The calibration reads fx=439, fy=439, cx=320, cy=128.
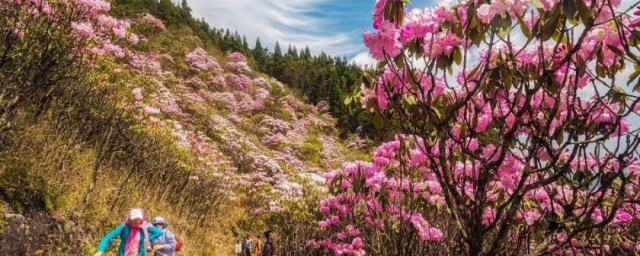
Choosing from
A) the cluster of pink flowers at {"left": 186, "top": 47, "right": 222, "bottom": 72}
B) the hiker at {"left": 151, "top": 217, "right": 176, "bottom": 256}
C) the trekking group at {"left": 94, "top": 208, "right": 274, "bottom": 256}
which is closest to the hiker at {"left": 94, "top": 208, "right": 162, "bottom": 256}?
the trekking group at {"left": 94, "top": 208, "right": 274, "bottom": 256}

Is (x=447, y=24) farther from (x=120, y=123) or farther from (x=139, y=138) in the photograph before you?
(x=139, y=138)

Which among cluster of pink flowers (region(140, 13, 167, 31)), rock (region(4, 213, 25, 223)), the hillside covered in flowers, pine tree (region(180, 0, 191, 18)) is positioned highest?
pine tree (region(180, 0, 191, 18))

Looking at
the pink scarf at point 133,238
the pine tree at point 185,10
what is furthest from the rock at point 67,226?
the pine tree at point 185,10

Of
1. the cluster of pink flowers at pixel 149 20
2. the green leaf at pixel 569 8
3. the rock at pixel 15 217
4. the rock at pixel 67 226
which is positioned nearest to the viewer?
the green leaf at pixel 569 8

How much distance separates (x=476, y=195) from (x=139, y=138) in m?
8.97

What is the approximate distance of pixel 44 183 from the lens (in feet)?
21.4

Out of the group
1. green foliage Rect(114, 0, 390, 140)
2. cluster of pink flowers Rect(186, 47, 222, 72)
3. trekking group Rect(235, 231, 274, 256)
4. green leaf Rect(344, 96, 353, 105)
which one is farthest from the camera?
green foliage Rect(114, 0, 390, 140)

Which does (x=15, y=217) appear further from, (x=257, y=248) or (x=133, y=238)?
(x=257, y=248)

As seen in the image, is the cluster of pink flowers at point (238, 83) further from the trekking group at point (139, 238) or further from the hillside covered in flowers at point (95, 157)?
the trekking group at point (139, 238)

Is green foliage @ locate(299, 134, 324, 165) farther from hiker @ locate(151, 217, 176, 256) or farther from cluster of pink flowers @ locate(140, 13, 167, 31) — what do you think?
hiker @ locate(151, 217, 176, 256)

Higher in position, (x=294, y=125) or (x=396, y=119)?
(x=294, y=125)

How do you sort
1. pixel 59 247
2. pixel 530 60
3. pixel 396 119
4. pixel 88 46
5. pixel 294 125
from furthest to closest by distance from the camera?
pixel 294 125 → pixel 88 46 → pixel 59 247 → pixel 396 119 → pixel 530 60

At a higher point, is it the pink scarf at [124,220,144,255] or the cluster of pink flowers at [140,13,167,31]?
the cluster of pink flowers at [140,13,167,31]

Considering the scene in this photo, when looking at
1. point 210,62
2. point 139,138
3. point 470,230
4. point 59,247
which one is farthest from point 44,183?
point 210,62
